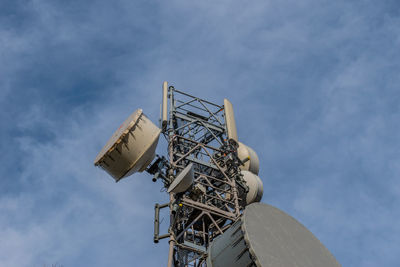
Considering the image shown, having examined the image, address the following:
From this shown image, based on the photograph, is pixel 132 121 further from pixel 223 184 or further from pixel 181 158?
pixel 223 184

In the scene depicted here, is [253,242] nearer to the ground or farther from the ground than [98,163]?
nearer to the ground

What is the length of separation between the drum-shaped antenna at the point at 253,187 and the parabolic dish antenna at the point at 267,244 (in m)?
10.4

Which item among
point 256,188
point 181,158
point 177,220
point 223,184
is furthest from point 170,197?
point 256,188

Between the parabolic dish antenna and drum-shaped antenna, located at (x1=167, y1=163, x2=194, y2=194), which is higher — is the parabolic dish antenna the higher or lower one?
the lower one

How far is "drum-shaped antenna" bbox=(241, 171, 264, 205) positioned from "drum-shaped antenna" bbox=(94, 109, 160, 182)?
7.23 m

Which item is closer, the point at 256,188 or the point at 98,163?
the point at 98,163

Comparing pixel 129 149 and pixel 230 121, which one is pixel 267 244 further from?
pixel 230 121

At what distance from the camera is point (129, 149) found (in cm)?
1709

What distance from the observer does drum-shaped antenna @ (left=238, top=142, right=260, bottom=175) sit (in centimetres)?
2521

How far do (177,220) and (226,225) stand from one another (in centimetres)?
318

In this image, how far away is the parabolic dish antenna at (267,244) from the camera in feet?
33.4

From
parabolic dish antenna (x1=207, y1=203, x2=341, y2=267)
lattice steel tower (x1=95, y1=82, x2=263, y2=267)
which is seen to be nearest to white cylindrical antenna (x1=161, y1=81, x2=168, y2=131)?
lattice steel tower (x1=95, y1=82, x2=263, y2=267)

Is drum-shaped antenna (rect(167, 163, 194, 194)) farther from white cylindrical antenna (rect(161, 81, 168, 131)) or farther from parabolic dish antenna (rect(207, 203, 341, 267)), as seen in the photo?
parabolic dish antenna (rect(207, 203, 341, 267))

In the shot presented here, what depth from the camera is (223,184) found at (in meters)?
22.0
